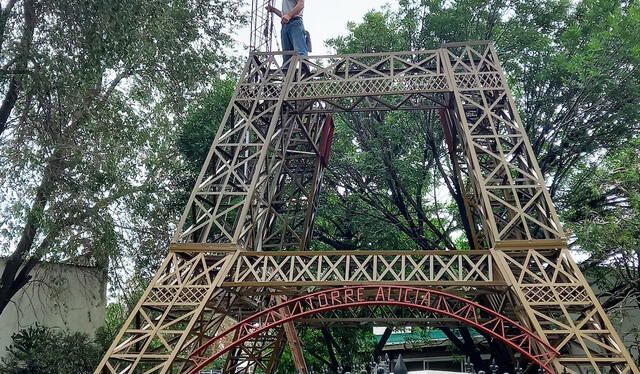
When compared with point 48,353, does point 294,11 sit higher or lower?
higher

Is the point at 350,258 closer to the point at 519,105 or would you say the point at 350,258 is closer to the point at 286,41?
the point at 286,41

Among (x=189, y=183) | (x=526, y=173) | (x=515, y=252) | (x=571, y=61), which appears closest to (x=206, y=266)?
(x=515, y=252)

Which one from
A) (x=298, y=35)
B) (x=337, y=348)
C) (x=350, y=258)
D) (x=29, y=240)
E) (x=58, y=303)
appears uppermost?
(x=298, y=35)

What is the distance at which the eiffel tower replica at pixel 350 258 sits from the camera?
1002cm

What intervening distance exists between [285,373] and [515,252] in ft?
41.7

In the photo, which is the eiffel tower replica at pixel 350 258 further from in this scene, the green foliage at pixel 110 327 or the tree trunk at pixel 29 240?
the green foliage at pixel 110 327

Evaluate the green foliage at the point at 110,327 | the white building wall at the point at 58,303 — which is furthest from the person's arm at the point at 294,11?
the green foliage at the point at 110,327

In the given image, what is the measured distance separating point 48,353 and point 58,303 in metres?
1.42

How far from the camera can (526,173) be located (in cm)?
1218

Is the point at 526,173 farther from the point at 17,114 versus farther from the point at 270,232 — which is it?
the point at 17,114

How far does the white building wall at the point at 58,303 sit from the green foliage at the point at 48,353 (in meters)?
0.48

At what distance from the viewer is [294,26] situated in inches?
618

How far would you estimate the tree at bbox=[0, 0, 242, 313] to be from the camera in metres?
13.0

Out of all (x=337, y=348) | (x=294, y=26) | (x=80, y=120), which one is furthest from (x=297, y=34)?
(x=337, y=348)
